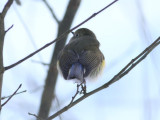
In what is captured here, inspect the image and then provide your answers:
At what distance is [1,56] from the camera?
2.49 m

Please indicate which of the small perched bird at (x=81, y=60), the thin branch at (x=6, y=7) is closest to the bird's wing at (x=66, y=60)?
the small perched bird at (x=81, y=60)

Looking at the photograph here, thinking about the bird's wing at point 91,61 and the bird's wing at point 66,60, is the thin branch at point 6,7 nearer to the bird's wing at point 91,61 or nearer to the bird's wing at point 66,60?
the bird's wing at point 66,60

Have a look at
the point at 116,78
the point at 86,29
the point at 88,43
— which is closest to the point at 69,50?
the point at 88,43

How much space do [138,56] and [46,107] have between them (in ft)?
7.63

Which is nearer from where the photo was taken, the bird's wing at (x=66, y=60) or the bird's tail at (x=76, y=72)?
the bird's tail at (x=76, y=72)

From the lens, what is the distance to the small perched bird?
3.90 metres

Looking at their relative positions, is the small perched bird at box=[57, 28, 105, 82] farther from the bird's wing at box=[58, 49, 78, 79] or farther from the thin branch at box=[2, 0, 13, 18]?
the thin branch at box=[2, 0, 13, 18]

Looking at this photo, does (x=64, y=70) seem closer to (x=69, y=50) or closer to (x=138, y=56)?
(x=69, y=50)

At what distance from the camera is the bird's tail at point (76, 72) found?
12.3 ft

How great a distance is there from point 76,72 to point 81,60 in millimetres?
439

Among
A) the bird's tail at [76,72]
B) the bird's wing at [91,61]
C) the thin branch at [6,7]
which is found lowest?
the thin branch at [6,7]

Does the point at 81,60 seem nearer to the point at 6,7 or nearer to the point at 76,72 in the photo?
the point at 76,72

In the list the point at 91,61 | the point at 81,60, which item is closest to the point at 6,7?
the point at 81,60

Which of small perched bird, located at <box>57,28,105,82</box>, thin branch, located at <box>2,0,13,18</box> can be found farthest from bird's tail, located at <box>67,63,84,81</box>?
thin branch, located at <box>2,0,13,18</box>
